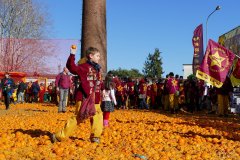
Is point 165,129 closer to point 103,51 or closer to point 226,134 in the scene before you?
point 226,134

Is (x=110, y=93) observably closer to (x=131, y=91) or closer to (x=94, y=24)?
(x=94, y=24)

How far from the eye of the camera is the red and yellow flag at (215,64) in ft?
36.8

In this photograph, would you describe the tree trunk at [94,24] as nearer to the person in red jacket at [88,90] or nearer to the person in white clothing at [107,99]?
the person in white clothing at [107,99]

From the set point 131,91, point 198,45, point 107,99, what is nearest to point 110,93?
point 107,99

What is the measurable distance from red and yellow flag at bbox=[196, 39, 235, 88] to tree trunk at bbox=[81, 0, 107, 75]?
7553 millimetres

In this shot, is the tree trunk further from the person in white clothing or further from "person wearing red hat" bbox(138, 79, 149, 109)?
the person in white clothing

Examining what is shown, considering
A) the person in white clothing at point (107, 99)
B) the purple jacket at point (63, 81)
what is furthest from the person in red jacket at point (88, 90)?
the purple jacket at point (63, 81)

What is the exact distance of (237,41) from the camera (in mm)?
19781

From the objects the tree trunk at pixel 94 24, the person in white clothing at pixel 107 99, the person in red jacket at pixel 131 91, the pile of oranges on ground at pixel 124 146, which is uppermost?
the tree trunk at pixel 94 24

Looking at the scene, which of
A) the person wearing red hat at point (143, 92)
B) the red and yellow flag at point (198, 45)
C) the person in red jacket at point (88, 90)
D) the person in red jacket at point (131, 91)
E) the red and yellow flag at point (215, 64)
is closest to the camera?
the person in red jacket at point (88, 90)

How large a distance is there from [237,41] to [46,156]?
624 inches

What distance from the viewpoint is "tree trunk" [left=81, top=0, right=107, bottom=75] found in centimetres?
1761

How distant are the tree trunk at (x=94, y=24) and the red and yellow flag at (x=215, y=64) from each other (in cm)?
755

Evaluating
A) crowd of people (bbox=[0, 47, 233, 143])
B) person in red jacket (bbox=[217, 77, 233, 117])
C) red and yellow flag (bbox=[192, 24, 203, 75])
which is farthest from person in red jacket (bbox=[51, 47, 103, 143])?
red and yellow flag (bbox=[192, 24, 203, 75])
